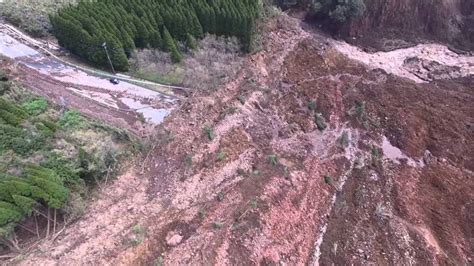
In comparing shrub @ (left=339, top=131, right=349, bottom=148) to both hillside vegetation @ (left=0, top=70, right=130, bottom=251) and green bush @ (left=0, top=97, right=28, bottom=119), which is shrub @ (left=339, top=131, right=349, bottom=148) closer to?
hillside vegetation @ (left=0, top=70, right=130, bottom=251)

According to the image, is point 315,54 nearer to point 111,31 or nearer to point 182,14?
point 182,14

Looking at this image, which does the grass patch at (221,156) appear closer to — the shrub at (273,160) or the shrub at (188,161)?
the shrub at (188,161)

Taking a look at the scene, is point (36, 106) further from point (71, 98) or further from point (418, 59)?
point (418, 59)

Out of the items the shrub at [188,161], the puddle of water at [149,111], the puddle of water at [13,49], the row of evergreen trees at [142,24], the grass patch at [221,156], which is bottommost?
the grass patch at [221,156]

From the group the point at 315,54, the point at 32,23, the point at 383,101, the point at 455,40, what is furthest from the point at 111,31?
the point at 455,40

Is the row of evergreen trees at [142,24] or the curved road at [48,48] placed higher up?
the row of evergreen trees at [142,24]

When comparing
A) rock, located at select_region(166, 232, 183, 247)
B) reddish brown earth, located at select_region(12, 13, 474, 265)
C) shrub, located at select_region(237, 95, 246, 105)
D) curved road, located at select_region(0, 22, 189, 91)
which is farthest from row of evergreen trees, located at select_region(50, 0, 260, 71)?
rock, located at select_region(166, 232, 183, 247)

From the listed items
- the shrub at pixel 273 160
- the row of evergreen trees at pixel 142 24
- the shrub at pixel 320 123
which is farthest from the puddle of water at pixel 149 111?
the shrub at pixel 320 123
